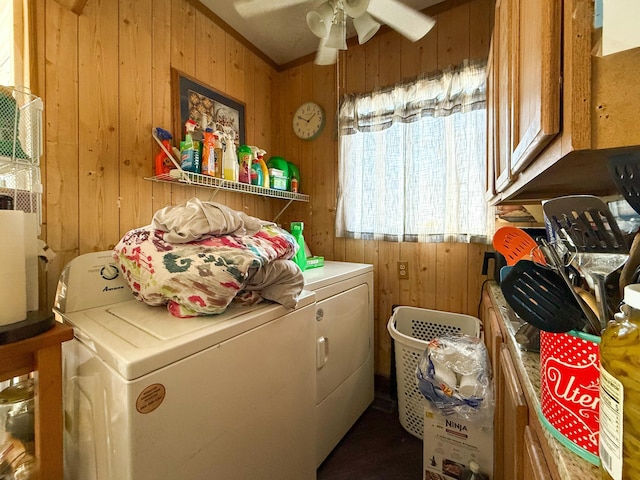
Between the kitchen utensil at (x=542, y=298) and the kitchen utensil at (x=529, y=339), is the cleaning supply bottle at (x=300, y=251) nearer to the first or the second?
the kitchen utensil at (x=529, y=339)

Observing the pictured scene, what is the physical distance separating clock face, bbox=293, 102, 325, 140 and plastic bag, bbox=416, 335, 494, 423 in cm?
184

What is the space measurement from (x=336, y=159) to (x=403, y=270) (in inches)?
40.5

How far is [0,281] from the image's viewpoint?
71 centimetres

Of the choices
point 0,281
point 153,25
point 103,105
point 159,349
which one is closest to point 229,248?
point 159,349

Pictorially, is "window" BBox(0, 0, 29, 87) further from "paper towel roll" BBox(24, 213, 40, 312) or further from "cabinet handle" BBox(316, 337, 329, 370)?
"cabinet handle" BBox(316, 337, 329, 370)

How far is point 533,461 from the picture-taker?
1.71 feet

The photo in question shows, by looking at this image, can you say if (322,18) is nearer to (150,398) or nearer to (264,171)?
(264,171)

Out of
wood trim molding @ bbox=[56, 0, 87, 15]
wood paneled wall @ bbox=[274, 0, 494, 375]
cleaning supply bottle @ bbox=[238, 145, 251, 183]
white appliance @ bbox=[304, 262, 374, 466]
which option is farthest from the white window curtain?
wood trim molding @ bbox=[56, 0, 87, 15]

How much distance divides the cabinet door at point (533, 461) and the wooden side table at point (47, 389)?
1.12m

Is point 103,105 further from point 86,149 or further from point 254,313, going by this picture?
point 254,313

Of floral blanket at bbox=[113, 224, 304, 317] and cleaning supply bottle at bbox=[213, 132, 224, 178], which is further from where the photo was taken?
cleaning supply bottle at bbox=[213, 132, 224, 178]

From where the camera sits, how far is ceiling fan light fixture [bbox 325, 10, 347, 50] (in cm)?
140

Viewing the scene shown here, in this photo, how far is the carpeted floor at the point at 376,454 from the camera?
147 centimetres

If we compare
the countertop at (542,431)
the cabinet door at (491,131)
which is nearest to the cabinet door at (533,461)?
the countertop at (542,431)
